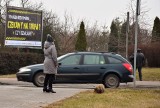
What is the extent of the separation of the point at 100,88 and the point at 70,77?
428cm

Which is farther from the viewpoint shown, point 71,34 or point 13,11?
point 71,34

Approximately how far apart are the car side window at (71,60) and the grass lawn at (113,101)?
464 centimetres

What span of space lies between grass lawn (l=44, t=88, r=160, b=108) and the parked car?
4.14 m

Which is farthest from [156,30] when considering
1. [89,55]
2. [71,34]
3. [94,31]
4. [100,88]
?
[100,88]

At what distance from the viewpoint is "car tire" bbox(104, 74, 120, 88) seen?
52.3ft

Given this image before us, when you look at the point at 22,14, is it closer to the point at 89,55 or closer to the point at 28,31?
the point at 28,31

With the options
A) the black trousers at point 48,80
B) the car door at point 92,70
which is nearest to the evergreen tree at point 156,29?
the car door at point 92,70

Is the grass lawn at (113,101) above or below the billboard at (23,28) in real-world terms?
below

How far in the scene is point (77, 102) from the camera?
960 cm

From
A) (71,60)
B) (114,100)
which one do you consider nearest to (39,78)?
(71,60)

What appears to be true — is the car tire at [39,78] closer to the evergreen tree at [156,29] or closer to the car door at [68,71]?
the car door at [68,71]

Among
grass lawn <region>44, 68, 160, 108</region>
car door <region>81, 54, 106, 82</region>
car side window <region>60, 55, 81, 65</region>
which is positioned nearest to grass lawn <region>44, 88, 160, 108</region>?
grass lawn <region>44, 68, 160, 108</region>

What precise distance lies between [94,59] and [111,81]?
1.12 metres

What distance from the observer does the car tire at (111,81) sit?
15930 mm
